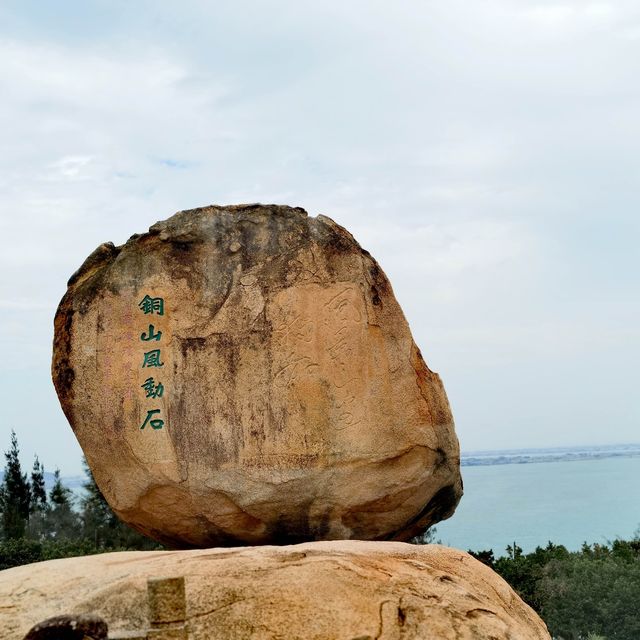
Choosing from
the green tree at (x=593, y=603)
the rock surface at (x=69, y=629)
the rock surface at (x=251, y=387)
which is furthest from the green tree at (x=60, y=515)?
the rock surface at (x=69, y=629)

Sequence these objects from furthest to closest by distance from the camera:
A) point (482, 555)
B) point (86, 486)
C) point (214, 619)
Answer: point (86, 486) < point (482, 555) < point (214, 619)

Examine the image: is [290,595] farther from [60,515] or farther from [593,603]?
[60,515]

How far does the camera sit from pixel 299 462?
7.18m

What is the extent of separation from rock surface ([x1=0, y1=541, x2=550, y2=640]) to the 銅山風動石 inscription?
4.59ft

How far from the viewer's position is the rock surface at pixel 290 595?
541 cm

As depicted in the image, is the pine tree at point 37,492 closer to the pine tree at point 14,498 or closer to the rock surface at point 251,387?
the pine tree at point 14,498

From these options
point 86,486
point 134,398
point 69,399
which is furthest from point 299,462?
point 86,486

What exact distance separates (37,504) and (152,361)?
55.7ft

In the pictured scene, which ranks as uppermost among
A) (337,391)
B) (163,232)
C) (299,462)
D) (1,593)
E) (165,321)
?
(163,232)

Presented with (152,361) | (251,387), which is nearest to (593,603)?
(251,387)

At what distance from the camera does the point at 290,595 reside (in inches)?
217

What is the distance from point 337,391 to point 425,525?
1540 mm

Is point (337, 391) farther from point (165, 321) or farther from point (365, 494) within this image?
point (165, 321)

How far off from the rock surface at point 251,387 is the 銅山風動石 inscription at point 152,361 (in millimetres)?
11
